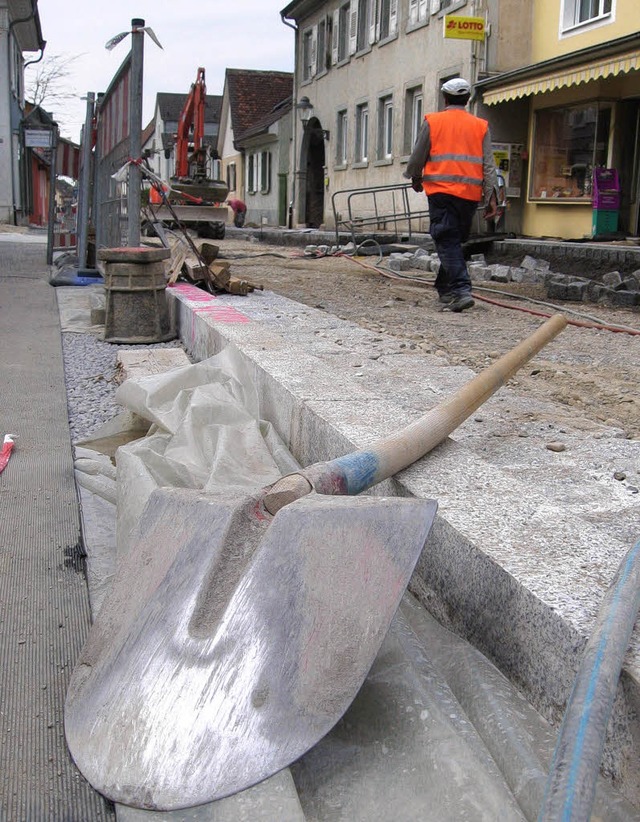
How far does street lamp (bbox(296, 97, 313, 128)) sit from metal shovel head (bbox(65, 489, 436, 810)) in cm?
2966

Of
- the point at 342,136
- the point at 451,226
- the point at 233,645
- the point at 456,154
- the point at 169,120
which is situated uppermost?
the point at 169,120

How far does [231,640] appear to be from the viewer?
1.76 meters

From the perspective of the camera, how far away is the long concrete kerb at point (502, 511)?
1.73 m

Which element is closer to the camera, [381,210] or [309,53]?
[381,210]

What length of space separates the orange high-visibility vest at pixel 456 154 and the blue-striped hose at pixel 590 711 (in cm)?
639

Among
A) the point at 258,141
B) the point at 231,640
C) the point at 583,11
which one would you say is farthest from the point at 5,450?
the point at 258,141

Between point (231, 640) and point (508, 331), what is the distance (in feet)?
17.6

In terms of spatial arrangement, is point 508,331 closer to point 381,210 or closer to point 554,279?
point 554,279

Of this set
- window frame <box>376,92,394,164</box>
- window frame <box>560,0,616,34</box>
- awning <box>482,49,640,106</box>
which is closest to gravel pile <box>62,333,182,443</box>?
awning <box>482,49,640,106</box>

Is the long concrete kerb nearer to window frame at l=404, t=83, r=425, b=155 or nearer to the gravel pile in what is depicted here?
the gravel pile

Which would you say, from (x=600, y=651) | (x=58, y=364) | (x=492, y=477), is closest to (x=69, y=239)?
(x=58, y=364)

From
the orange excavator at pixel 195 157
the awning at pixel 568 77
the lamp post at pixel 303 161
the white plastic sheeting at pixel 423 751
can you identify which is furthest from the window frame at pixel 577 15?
the white plastic sheeting at pixel 423 751

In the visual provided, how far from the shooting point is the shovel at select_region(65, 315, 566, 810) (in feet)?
5.41

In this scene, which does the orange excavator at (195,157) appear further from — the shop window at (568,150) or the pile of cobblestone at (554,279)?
the pile of cobblestone at (554,279)
